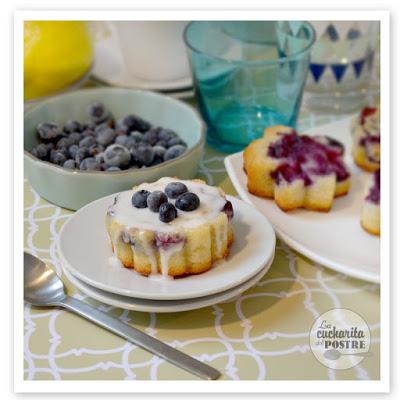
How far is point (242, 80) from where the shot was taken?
1.43 m

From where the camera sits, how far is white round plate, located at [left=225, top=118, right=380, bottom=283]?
3.61 feet

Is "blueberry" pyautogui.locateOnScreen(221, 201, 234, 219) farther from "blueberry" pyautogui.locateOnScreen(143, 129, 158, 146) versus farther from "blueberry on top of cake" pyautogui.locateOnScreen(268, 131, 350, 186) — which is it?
"blueberry" pyautogui.locateOnScreen(143, 129, 158, 146)

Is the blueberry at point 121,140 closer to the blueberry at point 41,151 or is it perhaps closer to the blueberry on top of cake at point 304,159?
the blueberry at point 41,151

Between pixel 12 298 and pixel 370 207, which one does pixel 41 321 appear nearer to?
pixel 12 298

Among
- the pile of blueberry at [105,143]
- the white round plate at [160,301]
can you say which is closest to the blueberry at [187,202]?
the white round plate at [160,301]

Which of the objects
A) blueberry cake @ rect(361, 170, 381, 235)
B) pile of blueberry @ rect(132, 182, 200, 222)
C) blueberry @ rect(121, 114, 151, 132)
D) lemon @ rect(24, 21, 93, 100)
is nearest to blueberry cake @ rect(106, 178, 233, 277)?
pile of blueberry @ rect(132, 182, 200, 222)

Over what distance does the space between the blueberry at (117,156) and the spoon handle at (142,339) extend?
0.30m

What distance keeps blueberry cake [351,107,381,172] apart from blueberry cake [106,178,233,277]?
0.38 metres

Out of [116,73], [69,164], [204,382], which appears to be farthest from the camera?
[116,73]

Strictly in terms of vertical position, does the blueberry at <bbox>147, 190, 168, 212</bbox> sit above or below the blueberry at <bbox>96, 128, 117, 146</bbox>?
below

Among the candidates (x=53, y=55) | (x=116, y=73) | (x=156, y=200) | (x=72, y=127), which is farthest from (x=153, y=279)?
(x=116, y=73)

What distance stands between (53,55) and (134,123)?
0.91 feet

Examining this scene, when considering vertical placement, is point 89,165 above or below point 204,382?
above

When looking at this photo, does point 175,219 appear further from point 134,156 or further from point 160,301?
point 134,156
